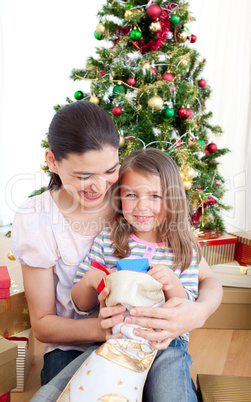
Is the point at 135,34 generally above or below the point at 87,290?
above

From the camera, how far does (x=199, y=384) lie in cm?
106

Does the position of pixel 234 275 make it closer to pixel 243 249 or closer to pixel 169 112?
pixel 243 249

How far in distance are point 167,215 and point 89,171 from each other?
1.11 ft

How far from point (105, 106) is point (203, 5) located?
176cm

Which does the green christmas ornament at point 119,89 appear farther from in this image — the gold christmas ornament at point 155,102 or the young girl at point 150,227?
the young girl at point 150,227

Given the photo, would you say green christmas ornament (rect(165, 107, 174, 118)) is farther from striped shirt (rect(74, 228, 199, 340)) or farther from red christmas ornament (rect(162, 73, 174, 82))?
striped shirt (rect(74, 228, 199, 340))

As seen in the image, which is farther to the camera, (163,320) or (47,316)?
(47,316)

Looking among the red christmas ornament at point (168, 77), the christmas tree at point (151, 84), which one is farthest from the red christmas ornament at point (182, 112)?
the red christmas ornament at point (168, 77)

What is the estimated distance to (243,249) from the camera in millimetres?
1935

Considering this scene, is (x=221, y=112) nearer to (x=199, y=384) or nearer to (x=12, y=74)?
(x=12, y=74)

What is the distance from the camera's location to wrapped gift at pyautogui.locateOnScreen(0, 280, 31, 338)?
53.2 inches

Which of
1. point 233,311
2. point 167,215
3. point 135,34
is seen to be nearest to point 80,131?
point 167,215

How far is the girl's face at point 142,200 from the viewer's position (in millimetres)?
1140

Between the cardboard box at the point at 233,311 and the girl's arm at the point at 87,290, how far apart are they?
0.98 m
